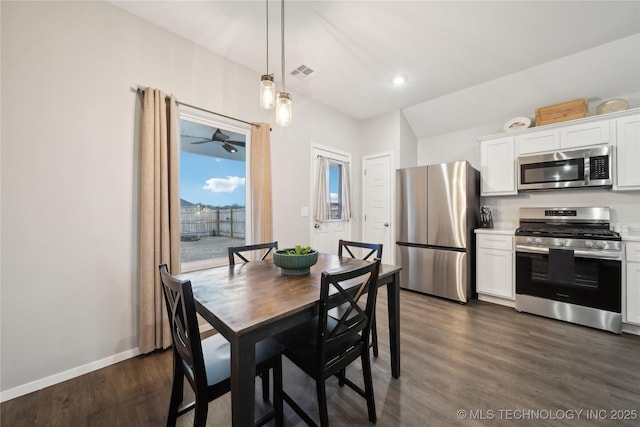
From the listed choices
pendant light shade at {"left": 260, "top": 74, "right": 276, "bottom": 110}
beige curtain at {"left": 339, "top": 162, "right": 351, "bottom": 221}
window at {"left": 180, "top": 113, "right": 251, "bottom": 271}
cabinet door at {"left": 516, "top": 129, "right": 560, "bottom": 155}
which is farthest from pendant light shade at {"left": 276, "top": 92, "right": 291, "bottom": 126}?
cabinet door at {"left": 516, "top": 129, "right": 560, "bottom": 155}

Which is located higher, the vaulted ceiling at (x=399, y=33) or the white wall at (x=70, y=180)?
the vaulted ceiling at (x=399, y=33)

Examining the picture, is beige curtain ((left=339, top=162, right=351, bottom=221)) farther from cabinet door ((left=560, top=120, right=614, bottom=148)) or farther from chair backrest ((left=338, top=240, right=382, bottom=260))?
cabinet door ((left=560, top=120, right=614, bottom=148))

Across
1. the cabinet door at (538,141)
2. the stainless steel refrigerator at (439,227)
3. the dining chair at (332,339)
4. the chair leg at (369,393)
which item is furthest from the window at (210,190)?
the cabinet door at (538,141)

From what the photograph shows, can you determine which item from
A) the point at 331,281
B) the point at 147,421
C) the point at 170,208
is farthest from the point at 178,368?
the point at 170,208

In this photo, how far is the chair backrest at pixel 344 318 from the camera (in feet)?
3.93

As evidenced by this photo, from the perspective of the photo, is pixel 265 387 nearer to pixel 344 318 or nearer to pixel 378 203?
pixel 344 318

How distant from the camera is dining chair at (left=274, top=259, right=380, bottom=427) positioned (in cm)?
122

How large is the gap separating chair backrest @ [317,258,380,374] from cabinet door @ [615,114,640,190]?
321 centimetres

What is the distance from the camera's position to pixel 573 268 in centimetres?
261

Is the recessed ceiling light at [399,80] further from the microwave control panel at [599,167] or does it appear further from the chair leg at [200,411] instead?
the chair leg at [200,411]

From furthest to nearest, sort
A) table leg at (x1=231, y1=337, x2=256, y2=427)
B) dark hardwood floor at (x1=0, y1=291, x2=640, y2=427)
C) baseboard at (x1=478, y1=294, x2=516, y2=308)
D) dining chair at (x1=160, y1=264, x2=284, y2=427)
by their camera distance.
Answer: baseboard at (x1=478, y1=294, x2=516, y2=308)
dark hardwood floor at (x1=0, y1=291, x2=640, y2=427)
dining chair at (x1=160, y1=264, x2=284, y2=427)
table leg at (x1=231, y1=337, x2=256, y2=427)

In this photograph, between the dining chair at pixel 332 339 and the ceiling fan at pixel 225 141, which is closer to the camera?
the dining chair at pixel 332 339

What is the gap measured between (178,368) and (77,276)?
3.96 feet

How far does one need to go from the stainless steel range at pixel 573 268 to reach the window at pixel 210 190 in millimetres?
3356
